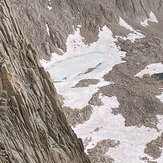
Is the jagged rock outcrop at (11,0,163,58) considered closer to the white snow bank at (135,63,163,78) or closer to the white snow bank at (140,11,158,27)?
the white snow bank at (140,11,158,27)

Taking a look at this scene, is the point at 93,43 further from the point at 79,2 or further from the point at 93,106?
the point at 93,106

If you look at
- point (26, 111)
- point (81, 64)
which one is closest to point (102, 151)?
point (26, 111)

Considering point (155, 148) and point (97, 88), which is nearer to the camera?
point (155, 148)

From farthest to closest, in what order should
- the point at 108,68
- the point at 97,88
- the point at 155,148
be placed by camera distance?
the point at 108,68, the point at 97,88, the point at 155,148

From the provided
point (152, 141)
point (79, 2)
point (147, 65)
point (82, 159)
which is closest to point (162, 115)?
point (152, 141)

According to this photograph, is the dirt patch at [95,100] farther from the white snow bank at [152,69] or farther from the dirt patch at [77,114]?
the white snow bank at [152,69]

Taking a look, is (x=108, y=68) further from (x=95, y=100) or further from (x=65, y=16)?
(x=65, y=16)
